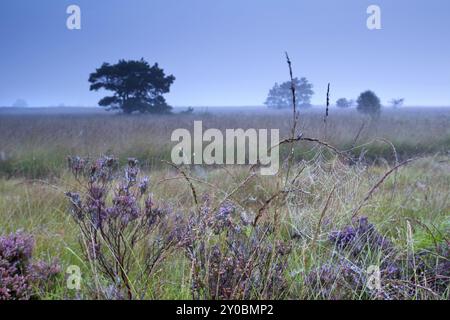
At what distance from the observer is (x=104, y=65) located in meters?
9.99

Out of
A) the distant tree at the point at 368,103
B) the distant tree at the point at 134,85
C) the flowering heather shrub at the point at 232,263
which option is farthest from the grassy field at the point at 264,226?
the distant tree at the point at 368,103

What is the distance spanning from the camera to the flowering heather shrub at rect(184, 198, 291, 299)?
159 centimetres

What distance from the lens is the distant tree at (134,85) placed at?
29.9ft

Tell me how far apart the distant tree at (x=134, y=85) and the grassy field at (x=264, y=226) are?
9.00 ft

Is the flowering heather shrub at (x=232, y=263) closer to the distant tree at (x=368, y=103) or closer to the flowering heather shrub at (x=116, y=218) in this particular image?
the flowering heather shrub at (x=116, y=218)

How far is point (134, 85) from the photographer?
30.7 ft

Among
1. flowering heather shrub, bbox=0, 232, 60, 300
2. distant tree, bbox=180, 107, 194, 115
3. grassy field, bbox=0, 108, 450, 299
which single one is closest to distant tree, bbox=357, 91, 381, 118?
distant tree, bbox=180, 107, 194, 115

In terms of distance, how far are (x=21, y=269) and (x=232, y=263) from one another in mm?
995

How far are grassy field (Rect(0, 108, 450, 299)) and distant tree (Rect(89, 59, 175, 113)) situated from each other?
2.74 m

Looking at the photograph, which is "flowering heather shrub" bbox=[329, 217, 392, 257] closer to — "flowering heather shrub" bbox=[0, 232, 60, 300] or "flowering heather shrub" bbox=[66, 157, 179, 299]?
"flowering heather shrub" bbox=[66, 157, 179, 299]

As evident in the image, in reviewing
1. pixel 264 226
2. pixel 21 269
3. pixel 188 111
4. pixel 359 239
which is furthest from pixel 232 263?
pixel 188 111

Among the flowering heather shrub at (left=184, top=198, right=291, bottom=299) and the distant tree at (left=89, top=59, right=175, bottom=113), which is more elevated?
the distant tree at (left=89, top=59, right=175, bottom=113)

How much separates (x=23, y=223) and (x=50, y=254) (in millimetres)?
740

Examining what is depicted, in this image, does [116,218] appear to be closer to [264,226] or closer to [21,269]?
[21,269]
